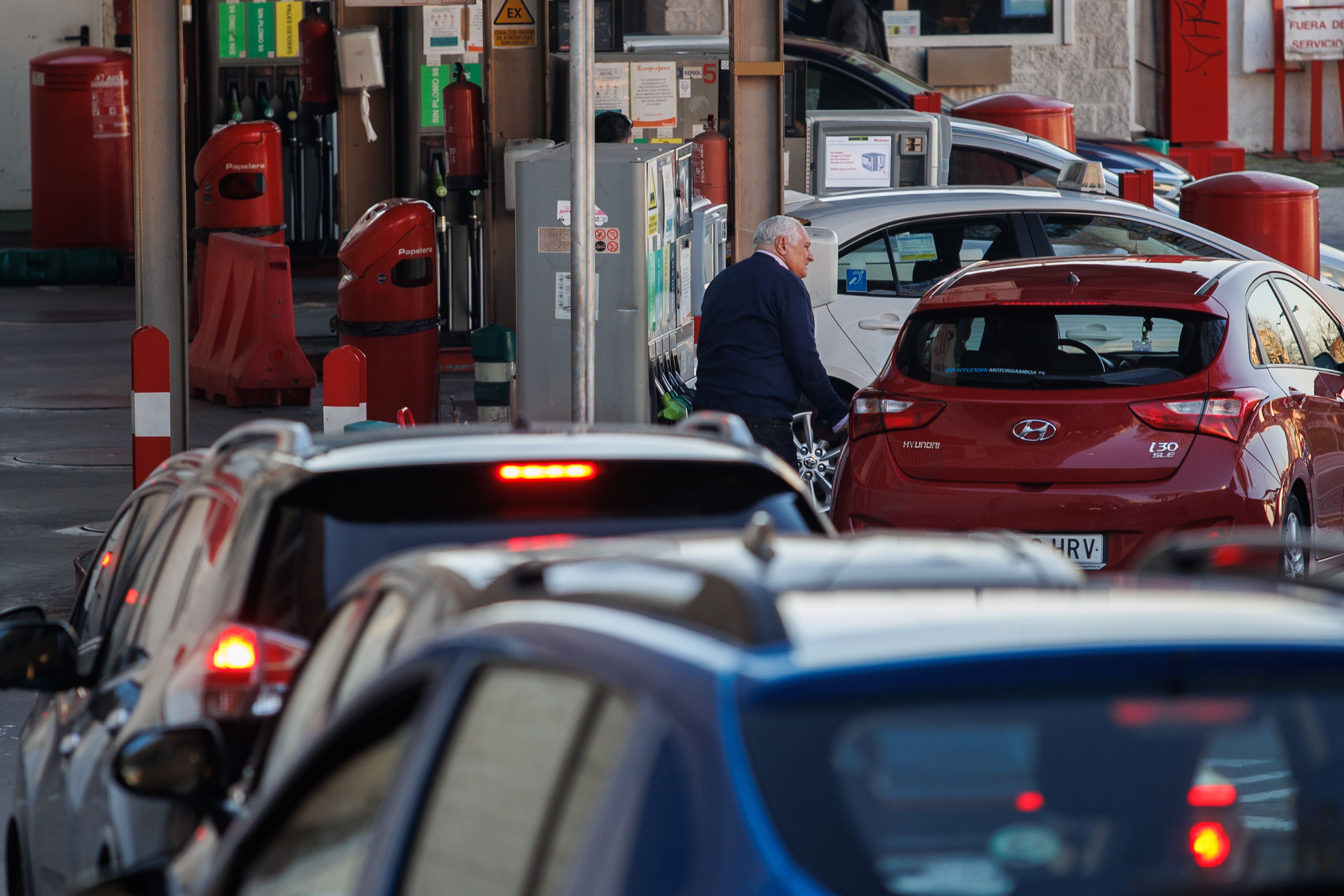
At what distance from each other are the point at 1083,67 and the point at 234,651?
2177cm

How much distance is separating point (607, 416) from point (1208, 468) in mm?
3317

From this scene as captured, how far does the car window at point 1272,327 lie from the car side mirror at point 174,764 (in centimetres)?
550

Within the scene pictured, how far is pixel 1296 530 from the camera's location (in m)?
7.77

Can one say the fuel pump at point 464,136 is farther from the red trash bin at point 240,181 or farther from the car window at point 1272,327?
the car window at point 1272,327

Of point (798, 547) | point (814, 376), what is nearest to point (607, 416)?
point (814, 376)

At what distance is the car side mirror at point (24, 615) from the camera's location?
421cm

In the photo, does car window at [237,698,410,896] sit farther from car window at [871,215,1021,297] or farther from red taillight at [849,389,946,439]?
car window at [871,215,1021,297]

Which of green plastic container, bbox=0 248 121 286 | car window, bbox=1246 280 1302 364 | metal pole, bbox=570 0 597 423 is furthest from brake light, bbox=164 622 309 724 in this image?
green plastic container, bbox=0 248 121 286

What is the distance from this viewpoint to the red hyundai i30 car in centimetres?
736

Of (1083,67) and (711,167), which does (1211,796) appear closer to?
(711,167)

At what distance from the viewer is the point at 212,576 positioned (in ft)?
12.6

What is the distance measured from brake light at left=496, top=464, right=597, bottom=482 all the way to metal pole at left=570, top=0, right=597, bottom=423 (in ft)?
10.5

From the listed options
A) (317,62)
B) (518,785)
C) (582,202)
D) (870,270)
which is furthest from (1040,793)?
(317,62)

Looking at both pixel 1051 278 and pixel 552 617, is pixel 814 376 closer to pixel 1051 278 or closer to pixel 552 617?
pixel 1051 278
